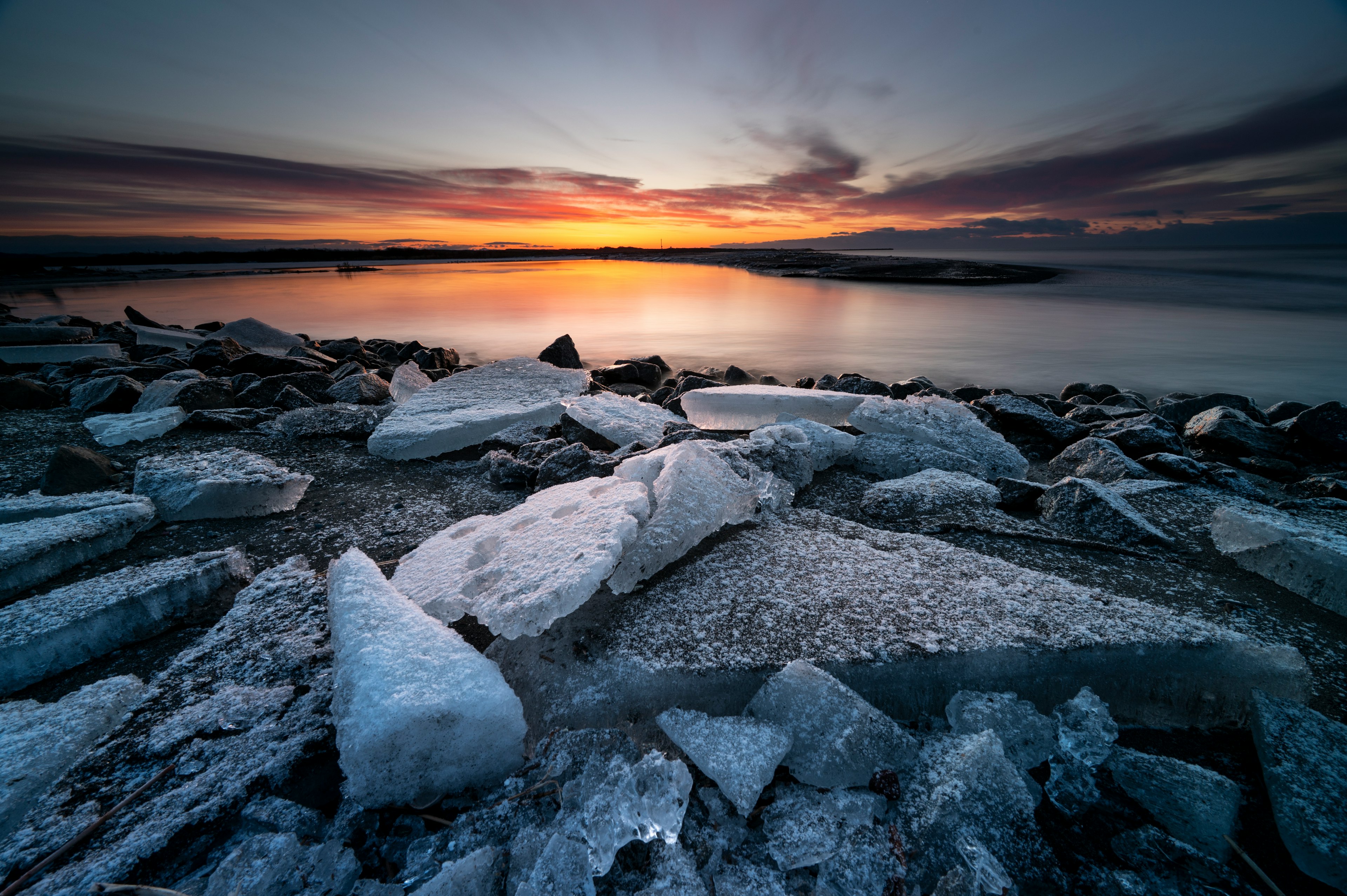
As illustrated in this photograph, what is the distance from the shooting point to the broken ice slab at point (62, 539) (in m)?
1.40

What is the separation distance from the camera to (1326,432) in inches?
99.3

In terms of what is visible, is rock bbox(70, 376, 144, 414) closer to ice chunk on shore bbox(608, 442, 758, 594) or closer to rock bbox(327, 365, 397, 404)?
rock bbox(327, 365, 397, 404)

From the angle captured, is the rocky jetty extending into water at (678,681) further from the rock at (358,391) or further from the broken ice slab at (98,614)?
the rock at (358,391)

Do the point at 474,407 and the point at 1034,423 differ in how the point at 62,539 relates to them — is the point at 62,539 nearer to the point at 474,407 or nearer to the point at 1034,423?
the point at 474,407

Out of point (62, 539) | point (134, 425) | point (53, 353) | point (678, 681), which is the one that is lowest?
point (53, 353)

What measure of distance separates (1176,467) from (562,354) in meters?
4.43

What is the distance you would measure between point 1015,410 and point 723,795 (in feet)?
8.41

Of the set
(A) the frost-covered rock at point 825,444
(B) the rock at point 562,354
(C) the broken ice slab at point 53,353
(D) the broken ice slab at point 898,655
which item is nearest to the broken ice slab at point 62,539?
(D) the broken ice slab at point 898,655

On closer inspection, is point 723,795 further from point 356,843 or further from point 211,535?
point 211,535

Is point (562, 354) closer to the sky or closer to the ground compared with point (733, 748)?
closer to the ground

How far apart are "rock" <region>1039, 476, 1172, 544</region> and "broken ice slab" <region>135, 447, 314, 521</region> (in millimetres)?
2593

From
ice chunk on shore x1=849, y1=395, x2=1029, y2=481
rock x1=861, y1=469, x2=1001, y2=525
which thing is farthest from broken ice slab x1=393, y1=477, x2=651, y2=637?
ice chunk on shore x1=849, y1=395, x2=1029, y2=481

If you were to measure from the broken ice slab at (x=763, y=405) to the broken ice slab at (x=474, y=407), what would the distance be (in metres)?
0.78

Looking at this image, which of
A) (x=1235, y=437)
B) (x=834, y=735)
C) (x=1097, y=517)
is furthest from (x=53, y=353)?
(x=1235, y=437)
